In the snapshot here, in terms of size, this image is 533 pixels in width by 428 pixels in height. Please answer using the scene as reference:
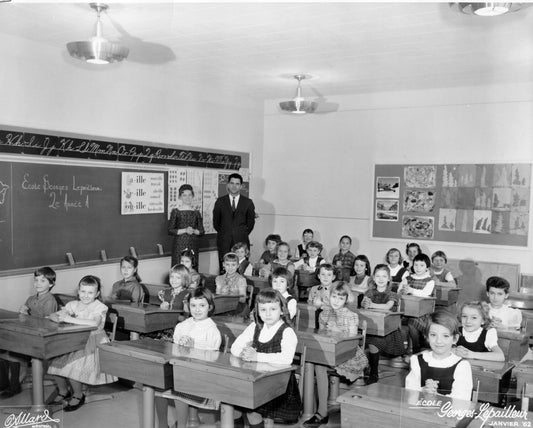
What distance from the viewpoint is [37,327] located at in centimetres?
346

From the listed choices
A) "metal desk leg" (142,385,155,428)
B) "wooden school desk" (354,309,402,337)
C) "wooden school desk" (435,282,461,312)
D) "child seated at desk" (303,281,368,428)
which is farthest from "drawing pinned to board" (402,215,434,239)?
"metal desk leg" (142,385,155,428)

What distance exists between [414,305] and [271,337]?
212cm

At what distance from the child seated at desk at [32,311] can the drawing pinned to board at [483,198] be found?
4909 mm

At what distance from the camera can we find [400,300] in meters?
4.75

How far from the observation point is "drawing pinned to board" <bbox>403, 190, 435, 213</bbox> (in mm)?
7095

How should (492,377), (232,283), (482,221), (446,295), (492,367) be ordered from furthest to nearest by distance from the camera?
(482,221) < (446,295) < (232,283) < (492,367) < (492,377)

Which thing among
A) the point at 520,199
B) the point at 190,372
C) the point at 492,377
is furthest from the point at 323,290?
the point at 520,199

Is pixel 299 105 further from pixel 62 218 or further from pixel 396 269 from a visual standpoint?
pixel 62 218

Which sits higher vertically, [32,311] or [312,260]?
[312,260]

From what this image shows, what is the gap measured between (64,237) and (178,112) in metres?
2.06

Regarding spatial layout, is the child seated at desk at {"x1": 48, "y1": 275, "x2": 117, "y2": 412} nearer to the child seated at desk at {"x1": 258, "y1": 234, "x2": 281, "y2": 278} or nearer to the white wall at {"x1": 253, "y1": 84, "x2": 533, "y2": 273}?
the child seated at desk at {"x1": 258, "y1": 234, "x2": 281, "y2": 278}

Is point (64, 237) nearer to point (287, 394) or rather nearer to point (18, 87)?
point (18, 87)

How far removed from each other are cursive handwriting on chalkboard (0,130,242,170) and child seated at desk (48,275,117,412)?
1554 millimetres

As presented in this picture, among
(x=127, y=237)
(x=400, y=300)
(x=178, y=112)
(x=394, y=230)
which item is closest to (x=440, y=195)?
(x=394, y=230)
